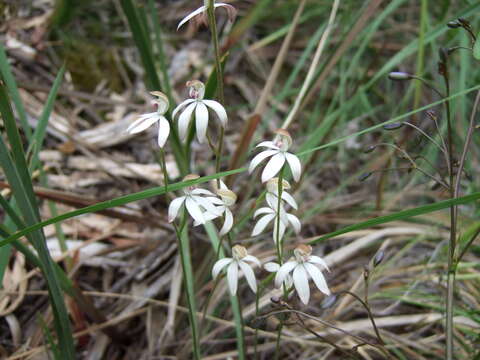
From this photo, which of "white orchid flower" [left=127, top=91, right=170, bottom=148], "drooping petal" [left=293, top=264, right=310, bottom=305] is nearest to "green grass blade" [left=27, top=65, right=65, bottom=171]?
"white orchid flower" [left=127, top=91, right=170, bottom=148]

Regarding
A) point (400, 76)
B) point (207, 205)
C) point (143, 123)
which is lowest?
point (207, 205)

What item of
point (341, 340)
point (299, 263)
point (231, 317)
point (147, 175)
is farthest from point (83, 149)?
point (299, 263)

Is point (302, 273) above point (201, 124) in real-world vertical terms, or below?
below

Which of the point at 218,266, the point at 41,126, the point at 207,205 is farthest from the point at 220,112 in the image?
the point at 41,126

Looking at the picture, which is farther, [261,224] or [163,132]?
[261,224]

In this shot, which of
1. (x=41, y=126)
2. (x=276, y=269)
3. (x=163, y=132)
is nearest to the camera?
(x=163, y=132)

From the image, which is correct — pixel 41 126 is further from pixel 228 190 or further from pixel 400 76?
pixel 400 76

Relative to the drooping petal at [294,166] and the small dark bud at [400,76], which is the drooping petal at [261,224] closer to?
the drooping petal at [294,166]

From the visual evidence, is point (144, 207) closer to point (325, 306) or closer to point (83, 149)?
point (83, 149)
